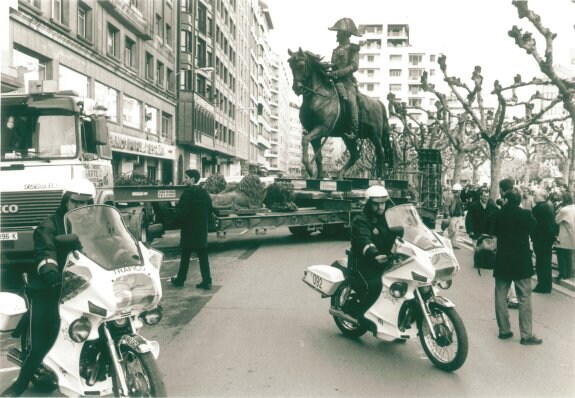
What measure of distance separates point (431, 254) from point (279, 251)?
29.2 ft

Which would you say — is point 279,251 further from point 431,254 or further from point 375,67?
point 375,67

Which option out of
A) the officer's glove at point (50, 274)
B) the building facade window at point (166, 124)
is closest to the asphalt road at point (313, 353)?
the officer's glove at point (50, 274)

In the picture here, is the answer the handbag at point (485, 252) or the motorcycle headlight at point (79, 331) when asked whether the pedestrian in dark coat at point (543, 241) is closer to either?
the handbag at point (485, 252)

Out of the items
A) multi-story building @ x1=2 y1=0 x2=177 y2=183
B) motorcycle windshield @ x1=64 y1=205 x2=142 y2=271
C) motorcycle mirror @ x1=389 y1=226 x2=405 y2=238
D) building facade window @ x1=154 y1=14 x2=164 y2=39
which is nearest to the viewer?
motorcycle windshield @ x1=64 y1=205 x2=142 y2=271

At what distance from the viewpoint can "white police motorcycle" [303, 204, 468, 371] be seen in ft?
18.1

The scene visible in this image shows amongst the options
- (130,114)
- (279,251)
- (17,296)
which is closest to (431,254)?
(17,296)

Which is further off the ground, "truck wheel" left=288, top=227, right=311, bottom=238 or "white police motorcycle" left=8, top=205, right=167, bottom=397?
"white police motorcycle" left=8, top=205, right=167, bottom=397

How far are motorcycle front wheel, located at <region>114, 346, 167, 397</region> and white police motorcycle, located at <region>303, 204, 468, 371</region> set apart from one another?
253 centimetres

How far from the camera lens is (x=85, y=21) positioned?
2748cm

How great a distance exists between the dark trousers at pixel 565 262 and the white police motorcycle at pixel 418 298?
20.5 feet

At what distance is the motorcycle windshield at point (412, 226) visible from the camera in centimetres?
584

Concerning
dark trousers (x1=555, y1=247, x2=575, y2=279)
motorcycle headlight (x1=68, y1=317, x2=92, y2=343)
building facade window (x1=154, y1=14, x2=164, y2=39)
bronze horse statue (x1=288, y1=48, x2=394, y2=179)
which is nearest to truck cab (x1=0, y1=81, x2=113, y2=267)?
motorcycle headlight (x1=68, y1=317, x2=92, y2=343)

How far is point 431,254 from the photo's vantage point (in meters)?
5.71

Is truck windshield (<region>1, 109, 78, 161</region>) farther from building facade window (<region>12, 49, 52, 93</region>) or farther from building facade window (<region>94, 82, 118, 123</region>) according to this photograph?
building facade window (<region>94, 82, 118, 123</region>)
